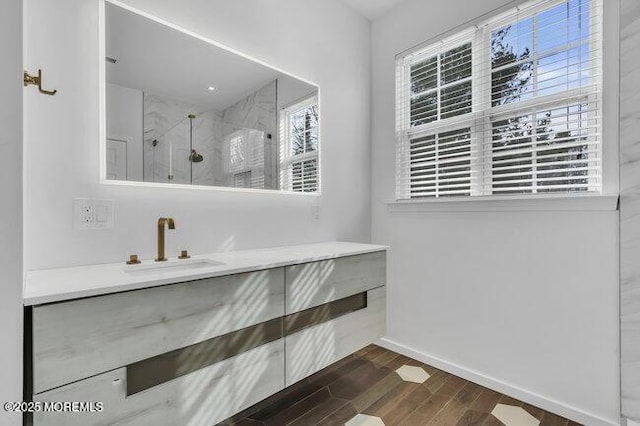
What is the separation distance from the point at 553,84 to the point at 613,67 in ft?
0.87

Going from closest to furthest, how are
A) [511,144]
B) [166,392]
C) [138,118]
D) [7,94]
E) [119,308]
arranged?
[7,94] → [119,308] → [166,392] → [138,118] → [511,144]

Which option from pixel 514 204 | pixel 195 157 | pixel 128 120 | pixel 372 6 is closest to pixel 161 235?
pixel 195 157

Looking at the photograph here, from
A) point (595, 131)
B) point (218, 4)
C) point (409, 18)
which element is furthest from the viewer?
point (409, 18)

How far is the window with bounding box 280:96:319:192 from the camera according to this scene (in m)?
2.19

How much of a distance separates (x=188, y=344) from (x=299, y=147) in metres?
1.50

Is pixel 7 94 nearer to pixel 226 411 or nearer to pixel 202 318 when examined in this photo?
pixel 202 318

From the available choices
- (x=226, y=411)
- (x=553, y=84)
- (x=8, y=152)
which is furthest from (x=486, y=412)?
(x=8, y=152)

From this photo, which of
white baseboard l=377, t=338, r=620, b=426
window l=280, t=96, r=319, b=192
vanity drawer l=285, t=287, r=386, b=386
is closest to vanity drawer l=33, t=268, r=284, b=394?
vanity drawer l=285, t=287, r=386, b=386

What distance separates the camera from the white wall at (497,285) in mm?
1730

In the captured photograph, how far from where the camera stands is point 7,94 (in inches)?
33.3

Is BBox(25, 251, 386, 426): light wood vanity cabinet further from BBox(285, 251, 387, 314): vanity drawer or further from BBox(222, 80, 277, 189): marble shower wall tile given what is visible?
BBox(222, 80, 277, 189): marble shower wall tile

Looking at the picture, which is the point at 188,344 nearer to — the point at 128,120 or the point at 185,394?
the point at 185,394

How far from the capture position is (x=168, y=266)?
1528mm

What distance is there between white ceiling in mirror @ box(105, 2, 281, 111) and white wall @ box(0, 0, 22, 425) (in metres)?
0.67
